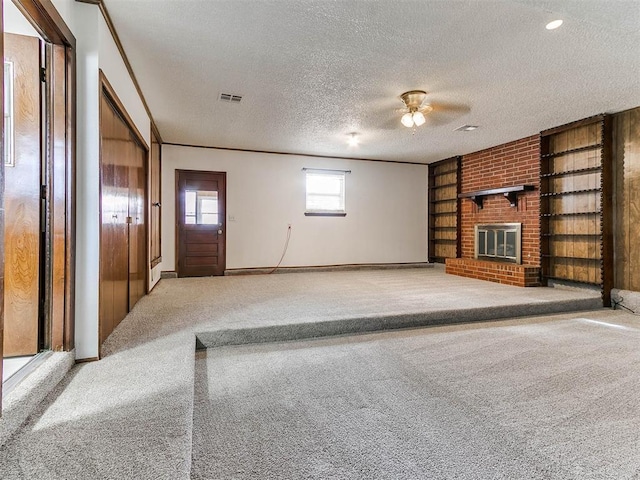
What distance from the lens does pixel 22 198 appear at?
196 cm

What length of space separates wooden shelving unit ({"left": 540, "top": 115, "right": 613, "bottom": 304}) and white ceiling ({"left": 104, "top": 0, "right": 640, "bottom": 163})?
1.15 ft

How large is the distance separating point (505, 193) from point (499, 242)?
0.88m

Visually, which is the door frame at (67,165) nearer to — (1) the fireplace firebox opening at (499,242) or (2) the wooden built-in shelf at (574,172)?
(2) the wooden built-in shelf at (574,172)

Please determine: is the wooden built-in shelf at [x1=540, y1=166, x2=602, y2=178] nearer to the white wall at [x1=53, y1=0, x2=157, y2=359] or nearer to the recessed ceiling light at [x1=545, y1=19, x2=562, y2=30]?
the recessed ceiling light at [x1=545, y1=19, x2=562, y2=30]

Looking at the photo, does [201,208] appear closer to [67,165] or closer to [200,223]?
[200,223]

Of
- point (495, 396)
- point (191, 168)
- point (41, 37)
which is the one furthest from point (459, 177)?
point (41, 37)

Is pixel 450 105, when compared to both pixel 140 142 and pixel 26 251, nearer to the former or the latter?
pixel 140 142

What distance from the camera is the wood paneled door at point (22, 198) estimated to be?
194cm

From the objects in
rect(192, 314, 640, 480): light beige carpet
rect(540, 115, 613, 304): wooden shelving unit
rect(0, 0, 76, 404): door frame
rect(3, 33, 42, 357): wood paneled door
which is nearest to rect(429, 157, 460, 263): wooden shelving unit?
rect(540, 115, 613, 304): wooden shelving unit

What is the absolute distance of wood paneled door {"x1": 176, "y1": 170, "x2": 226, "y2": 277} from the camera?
20.0 ft

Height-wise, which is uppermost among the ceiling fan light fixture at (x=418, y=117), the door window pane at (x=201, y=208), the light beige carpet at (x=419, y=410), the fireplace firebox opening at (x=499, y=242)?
the ceiling fan light fixture at (x=418, y=117)

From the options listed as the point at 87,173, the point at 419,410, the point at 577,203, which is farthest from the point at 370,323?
the point at 577,203

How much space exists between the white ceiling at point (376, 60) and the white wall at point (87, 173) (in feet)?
0.92

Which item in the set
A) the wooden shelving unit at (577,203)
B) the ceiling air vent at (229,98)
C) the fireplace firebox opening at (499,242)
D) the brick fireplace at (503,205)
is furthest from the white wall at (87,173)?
the fireplace firebox opening at (499,242)
